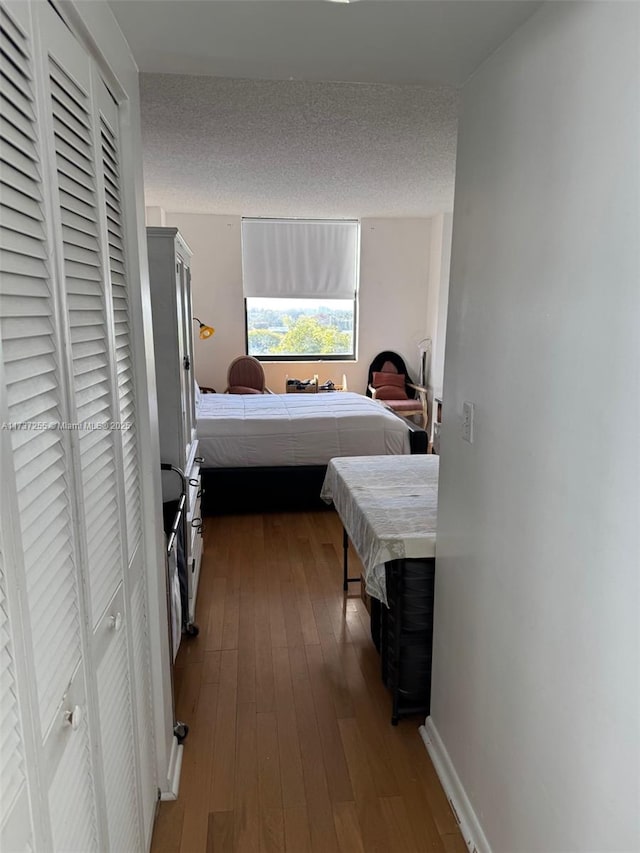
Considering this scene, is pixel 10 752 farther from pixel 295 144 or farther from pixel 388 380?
pixel 388 380

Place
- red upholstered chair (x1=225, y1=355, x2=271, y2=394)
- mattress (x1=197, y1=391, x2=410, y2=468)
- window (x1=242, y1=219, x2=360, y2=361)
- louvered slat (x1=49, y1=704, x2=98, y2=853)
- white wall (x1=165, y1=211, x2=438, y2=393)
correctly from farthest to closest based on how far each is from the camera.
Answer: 1. window (x1=242, y1=219, x2=360, y2=361)
2. white wall (x1=165, y1=211, x2=438, y2=393)
3. red upholstered chair (x1=225, y1=355, x2=271, y2=394)
4. mattress (x1=197, y1=391, x2=410, y2=468)
5. louvered slat (x1=49, y1=704, x2=98, y2=853)

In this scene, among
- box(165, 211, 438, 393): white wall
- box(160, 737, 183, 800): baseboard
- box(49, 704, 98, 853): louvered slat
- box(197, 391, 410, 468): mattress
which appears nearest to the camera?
box(49, 704, 98, 853): louvered slat

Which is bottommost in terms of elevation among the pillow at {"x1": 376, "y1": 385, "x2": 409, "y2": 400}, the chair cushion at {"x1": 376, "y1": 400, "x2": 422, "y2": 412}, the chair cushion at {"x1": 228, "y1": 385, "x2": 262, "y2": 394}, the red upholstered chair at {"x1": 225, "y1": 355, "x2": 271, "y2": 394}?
the chair cushion at {"x1": 376, "y1": 400, "x2": 422, "y2": 412}

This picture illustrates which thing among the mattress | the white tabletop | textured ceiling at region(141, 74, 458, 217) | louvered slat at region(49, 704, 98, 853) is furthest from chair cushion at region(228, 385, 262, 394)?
louvered slat at region(49, 704, 98, 853)

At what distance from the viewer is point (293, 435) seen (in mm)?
4168

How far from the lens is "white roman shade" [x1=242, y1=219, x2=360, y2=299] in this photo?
21.8 feet

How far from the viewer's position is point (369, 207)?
5.93 meters

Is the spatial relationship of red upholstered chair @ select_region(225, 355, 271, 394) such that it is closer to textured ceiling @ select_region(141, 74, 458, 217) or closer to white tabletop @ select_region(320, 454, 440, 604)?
textured ceiling @ select_region(141, 74, 458, 217)

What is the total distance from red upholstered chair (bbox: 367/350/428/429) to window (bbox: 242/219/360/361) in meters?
0.40

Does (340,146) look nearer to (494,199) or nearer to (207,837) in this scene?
(494,199)

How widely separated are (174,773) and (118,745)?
704mm

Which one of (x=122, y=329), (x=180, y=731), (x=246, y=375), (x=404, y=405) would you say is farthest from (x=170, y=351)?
(x=404, y=405)

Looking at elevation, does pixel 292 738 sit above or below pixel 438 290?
below

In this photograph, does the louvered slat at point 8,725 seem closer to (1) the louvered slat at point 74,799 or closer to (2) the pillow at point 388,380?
(1) the louvered slat at point 74,799
